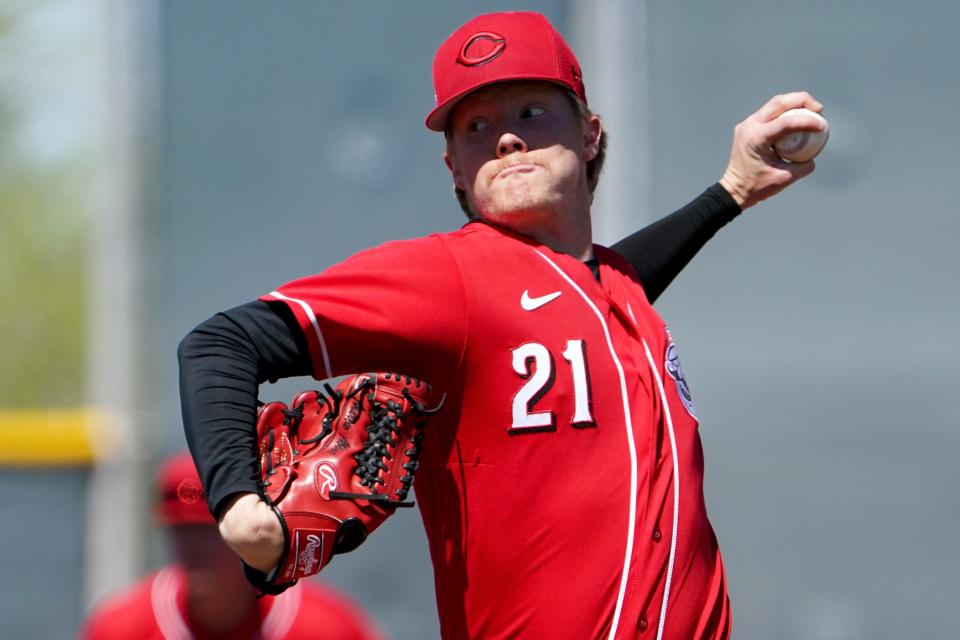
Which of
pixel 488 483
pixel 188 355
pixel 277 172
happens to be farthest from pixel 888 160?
pixel 188 355

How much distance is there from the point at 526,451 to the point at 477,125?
1.96 feet

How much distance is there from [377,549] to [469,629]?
287 cm

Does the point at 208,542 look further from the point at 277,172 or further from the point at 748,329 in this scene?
the point at 748,329

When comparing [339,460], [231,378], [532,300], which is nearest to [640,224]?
[532,300]

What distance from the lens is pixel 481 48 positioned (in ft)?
7.27

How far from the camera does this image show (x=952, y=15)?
16.3 feet

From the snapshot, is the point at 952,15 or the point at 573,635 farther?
the point at 952,15

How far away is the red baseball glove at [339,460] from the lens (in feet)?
6.03

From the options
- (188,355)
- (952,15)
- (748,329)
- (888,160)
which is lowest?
(188,355)

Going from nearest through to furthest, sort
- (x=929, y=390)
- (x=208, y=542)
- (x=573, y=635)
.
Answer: (x=573, y=635), (x=208, y=542), (x=929, y=390)

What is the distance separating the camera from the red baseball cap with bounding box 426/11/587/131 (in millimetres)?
2188

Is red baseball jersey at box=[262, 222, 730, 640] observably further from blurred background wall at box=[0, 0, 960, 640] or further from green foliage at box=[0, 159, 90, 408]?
green foliage at box=[0, 159, 90, 408]

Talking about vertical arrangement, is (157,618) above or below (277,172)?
below

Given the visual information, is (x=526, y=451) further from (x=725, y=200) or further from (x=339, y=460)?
(x=725, y=200)
